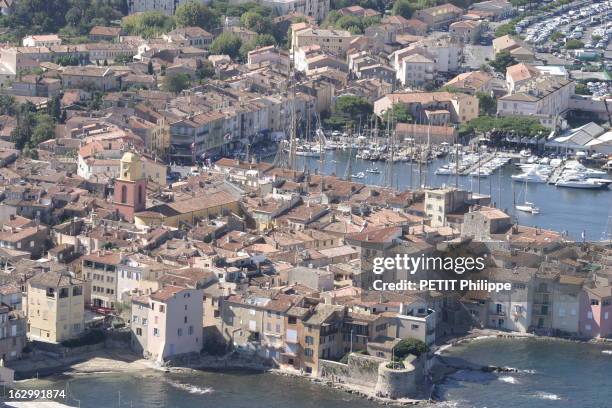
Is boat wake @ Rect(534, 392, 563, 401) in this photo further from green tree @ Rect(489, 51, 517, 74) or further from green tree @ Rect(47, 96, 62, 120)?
green tree @ Rect(489, 51, 517, 74)

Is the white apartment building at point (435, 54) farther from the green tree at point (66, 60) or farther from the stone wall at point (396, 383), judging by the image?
the stone wall at point (396, 383)

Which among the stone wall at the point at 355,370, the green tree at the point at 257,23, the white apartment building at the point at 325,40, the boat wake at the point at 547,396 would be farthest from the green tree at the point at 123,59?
the boat wake at the point at 547,396

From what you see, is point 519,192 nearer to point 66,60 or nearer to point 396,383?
point 66,60

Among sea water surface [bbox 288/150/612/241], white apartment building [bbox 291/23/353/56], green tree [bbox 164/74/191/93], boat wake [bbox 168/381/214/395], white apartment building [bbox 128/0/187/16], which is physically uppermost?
white apartment building [bbox 128/0/187/16]

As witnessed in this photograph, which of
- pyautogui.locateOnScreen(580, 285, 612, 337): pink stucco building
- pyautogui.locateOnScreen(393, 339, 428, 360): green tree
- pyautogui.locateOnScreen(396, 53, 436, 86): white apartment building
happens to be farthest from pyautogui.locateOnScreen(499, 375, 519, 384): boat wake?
pyautogui.locateOnScreen(396, 53, 436, 86): white apartment building

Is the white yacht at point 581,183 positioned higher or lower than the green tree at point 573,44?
lower

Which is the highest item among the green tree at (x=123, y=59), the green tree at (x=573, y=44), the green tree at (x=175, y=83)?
the green tree at (x=573, y=44)
